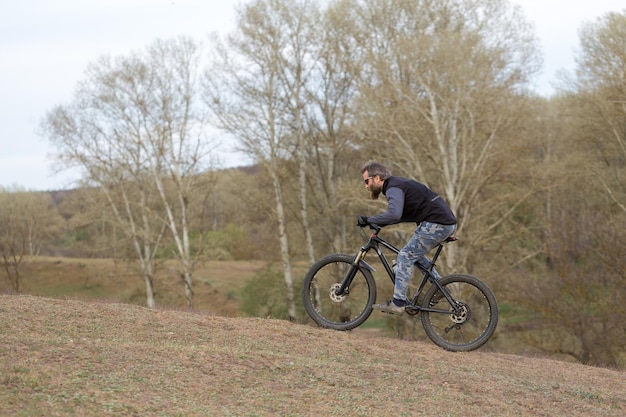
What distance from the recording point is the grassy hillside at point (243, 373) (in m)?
6.12

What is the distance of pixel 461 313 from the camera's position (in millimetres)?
8664

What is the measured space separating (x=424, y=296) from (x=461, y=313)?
20.0 inches

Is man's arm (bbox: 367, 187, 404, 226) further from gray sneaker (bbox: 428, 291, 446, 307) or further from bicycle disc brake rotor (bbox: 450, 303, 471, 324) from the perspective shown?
bicycle disc brake rotor (bbox: 450, 303, 471, 324)

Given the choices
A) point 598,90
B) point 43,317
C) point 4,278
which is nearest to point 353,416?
point 43,317

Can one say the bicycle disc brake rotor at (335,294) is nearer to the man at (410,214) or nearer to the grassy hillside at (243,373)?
the grassy hillside at (243,373)

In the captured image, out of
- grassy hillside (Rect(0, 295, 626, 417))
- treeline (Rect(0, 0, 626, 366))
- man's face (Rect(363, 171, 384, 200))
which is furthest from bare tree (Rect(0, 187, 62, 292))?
man's face (Rect(363, 171, 384, 200))

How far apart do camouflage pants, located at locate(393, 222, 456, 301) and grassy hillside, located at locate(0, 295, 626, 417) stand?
2.72ft

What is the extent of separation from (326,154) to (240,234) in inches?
573

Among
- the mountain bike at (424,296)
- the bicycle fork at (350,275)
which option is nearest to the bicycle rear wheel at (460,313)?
the mountain bike at (424,296)

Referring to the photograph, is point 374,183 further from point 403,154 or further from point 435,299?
point 403,154

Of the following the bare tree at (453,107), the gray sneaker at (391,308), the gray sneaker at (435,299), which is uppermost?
the bare tree at (453,107)

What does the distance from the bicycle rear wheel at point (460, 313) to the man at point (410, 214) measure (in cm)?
45

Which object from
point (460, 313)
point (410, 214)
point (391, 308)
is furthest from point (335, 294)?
point (460, 313)

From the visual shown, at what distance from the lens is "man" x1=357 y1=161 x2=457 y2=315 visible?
8445mm
